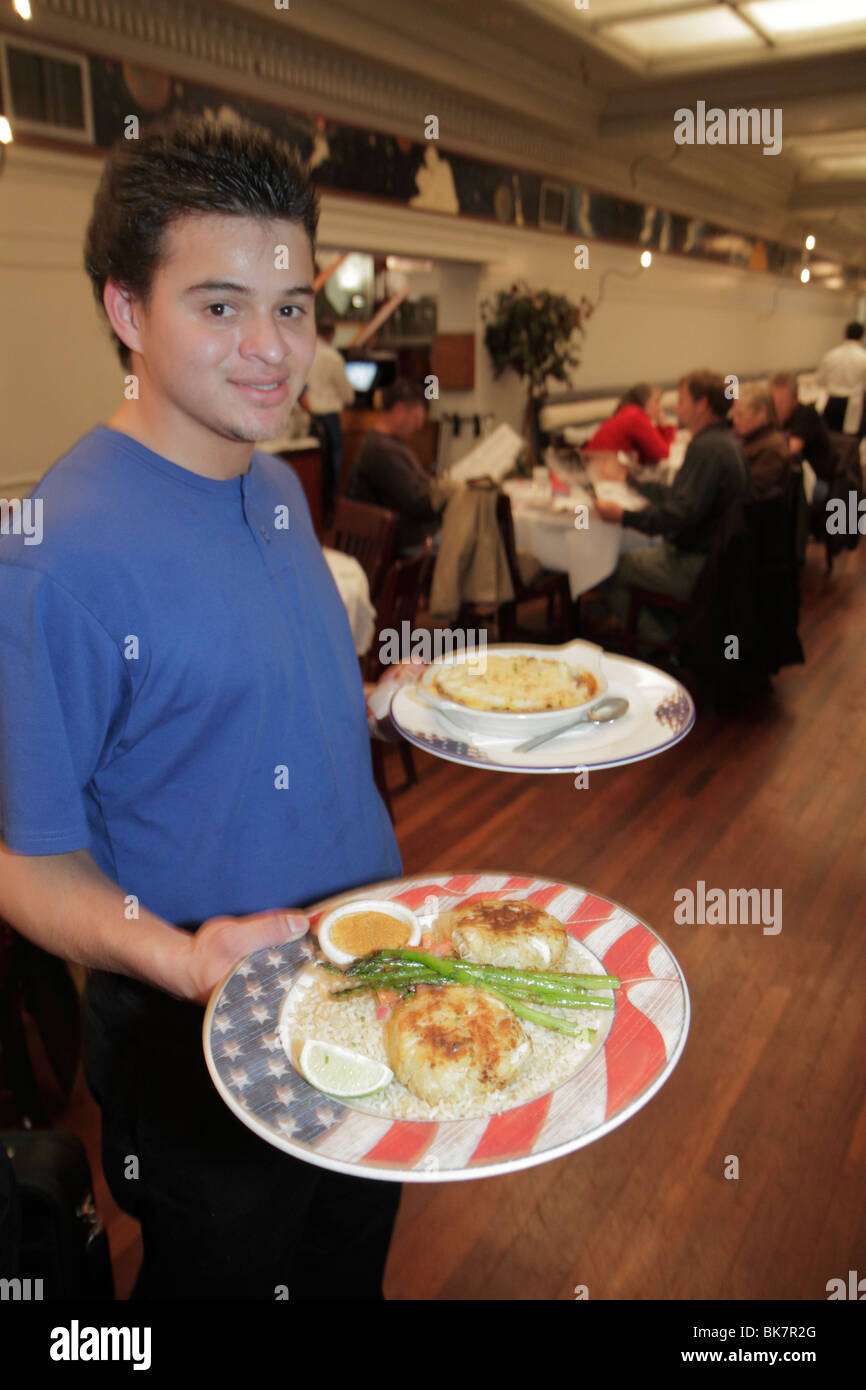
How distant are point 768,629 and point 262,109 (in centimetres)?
433

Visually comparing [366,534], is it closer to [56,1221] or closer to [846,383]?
[56,1221]

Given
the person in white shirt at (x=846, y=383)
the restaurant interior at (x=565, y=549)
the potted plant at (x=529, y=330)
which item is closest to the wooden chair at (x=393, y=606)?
the restaurant interior at (x=565, y=549)

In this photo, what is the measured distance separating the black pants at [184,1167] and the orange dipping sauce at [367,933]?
277mm

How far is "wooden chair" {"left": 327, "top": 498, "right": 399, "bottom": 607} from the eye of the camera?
11.4 ft

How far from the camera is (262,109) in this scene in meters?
5.40

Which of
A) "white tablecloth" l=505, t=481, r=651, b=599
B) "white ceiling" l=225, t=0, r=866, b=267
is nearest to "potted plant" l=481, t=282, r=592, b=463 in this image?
"white ceiling" l=225, t=0, r=866, b=267

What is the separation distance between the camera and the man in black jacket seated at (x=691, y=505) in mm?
4566

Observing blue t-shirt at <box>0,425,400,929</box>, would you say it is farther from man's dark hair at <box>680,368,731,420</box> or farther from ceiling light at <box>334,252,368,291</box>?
ceiling light at <box>334,252,368,291</box>

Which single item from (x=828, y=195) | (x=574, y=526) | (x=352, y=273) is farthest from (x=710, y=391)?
→ (x=828, y=195)

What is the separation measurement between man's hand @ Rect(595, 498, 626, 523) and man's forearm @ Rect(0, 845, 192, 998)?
411 cm

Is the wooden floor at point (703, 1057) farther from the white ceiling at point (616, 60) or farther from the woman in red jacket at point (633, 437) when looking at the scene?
the white ceiling at point (616, 60)

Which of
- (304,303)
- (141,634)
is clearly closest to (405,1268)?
(141,634)
